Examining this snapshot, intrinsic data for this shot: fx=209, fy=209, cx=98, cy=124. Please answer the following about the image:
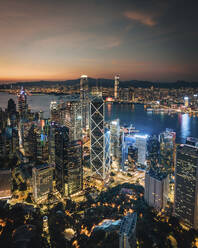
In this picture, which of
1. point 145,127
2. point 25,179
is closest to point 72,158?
point 25,179

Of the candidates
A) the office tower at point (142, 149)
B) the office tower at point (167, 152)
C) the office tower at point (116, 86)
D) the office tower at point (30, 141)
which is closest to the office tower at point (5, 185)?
the office tower at point (30, 141)

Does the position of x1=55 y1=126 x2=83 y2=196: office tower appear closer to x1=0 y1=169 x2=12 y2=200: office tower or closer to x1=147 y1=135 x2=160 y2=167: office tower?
x1=0 y1=169 x2=12 y2=200: office tower

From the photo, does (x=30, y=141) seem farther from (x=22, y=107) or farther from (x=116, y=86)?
(x=116, y=86)

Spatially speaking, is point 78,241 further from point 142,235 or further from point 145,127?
point 145,127

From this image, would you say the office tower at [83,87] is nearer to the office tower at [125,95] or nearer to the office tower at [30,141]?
the office tower at [30,141]

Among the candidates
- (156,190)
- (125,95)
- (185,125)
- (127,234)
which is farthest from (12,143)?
(125,95)

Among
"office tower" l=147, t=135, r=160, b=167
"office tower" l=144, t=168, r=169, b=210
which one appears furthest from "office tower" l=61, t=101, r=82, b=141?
"office tower" l=144, t=168, r=169, b=210
